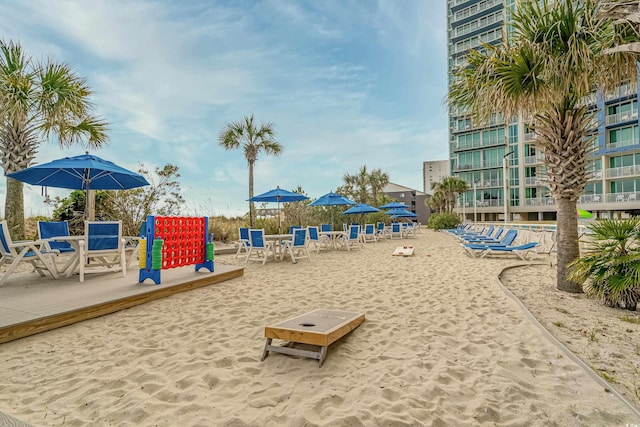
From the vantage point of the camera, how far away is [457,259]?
962 centimetres

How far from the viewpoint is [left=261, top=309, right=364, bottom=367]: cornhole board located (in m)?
2.84

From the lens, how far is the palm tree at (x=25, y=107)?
8.37 metres

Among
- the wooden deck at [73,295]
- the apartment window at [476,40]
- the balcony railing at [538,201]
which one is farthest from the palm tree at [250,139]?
the apartment window at [476,40]

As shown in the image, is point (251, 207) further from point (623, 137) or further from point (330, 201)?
point (623, 137)

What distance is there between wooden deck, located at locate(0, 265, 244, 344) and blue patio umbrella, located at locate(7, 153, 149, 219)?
1.72m

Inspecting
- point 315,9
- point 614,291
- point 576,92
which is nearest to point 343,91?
point 315,9

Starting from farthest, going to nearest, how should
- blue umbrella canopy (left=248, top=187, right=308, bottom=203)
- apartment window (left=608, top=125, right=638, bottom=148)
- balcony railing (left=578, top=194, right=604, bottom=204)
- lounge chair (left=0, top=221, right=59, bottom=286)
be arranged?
balcony railing (left=578, top=194, right=604, bottom=204) < apartment window (left=608, top=125, right=638, bottom=148) < blue umbrella canopy (left=248, top=187, right=308, bottom=203) < lounge chair (left=0, top=221, right=59, bottom=286)

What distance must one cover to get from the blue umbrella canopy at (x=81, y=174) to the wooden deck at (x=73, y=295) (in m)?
1.99

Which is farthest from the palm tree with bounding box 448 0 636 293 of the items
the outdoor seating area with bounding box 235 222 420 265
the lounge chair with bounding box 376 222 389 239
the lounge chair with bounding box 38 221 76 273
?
the lounge chair with bounding box 376 222 389 239

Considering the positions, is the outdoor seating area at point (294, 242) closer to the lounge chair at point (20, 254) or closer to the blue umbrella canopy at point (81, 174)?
the blue umbrella canopy at point (81, 174)

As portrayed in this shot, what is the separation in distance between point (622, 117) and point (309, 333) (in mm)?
38571

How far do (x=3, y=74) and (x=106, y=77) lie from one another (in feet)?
7.75

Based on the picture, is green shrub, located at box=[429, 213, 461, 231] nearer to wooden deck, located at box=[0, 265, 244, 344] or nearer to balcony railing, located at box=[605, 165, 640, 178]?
balcony railing, located at box=[605, 165, 640, 178]

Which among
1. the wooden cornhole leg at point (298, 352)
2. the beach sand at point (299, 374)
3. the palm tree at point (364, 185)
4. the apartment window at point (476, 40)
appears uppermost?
the apartment window at point (476, 40)
